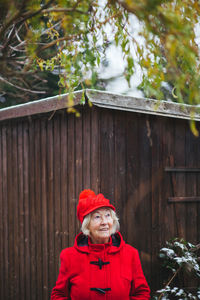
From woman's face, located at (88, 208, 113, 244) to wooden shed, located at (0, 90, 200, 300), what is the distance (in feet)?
3.93

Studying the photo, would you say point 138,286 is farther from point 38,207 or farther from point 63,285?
point 38,207

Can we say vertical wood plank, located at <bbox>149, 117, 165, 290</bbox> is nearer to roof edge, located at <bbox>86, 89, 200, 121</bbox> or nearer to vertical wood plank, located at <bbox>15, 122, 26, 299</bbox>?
roof edge, located at <bbox>86, 89, 200, 121</bbox>

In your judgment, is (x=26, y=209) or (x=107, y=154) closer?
(x=107, y=154)

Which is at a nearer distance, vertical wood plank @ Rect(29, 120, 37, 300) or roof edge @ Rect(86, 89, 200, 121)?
roof edge @ Rect(86, 89, 200, 121)

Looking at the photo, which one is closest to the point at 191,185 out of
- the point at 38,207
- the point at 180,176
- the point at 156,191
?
the point at 180,176

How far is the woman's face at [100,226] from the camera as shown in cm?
277

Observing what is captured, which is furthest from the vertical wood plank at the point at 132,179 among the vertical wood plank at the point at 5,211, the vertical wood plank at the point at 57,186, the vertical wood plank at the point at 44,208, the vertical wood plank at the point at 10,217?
the vertical wood plank at the point at 5,211

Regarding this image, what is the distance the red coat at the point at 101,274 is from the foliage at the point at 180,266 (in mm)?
1429

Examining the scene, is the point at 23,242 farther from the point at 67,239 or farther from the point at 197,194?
the point at 197,194

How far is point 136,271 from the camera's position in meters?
2.75

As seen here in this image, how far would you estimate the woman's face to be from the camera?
2771 millimetres

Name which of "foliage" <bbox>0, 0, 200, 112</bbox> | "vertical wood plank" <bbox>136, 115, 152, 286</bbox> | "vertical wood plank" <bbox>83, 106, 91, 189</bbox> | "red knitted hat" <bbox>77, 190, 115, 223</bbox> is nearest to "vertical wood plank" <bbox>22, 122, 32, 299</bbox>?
"vertical wood plank" <bbox>83, 106, 91, 189</bbox>

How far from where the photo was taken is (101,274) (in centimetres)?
264

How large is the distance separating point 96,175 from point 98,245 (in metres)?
1.39
